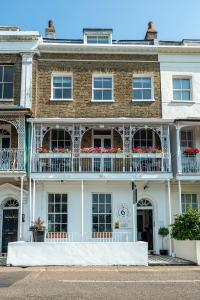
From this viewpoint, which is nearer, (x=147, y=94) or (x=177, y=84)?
(x=147, y=94)

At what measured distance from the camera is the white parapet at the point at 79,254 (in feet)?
54.0

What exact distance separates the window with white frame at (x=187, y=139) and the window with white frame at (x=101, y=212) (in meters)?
4.86

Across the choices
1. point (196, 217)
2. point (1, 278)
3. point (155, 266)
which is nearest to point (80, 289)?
point (1, 278)

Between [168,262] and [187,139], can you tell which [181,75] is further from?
[168,262]

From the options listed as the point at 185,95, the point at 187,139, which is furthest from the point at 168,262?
the point at 185,95

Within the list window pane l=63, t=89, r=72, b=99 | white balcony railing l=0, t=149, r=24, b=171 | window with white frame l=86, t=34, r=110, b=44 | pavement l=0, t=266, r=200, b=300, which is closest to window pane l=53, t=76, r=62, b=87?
window pane l=63, t=89, r=72, b=99

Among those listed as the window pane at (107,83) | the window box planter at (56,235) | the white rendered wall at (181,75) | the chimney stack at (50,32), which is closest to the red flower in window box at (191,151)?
the white rendered wall at (181,75)

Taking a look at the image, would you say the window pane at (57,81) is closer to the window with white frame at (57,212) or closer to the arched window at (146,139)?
the arched window at (146,139)

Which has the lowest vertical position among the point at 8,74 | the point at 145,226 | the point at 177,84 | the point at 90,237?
the point at 90,237

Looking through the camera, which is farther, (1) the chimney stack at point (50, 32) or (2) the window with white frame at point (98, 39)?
(1) the chimney stack at point (50, 32)

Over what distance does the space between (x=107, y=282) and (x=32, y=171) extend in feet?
31.9

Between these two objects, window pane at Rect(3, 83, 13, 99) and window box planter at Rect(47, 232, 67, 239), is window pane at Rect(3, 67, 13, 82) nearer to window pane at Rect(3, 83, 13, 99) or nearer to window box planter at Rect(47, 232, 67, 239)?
window pane at Rect(3, 83, 13, 99)

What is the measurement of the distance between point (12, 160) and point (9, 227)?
338 cm

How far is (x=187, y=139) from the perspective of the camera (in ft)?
73.8
